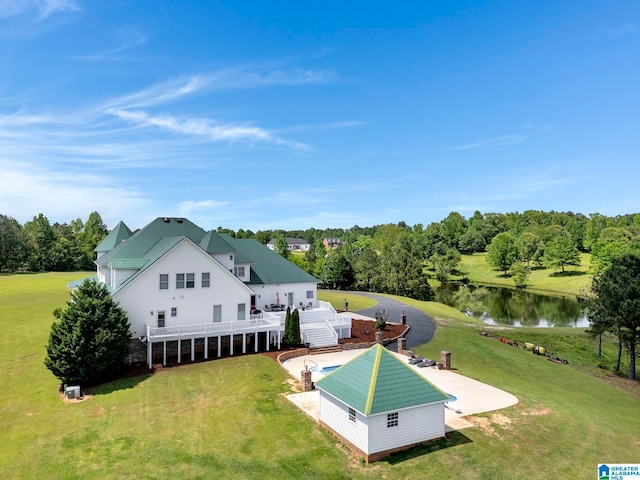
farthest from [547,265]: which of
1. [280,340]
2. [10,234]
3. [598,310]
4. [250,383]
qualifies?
[10,234]

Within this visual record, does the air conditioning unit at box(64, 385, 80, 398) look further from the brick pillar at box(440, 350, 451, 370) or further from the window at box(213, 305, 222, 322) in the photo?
the brick pillar at box(440, 350, 451, 370)

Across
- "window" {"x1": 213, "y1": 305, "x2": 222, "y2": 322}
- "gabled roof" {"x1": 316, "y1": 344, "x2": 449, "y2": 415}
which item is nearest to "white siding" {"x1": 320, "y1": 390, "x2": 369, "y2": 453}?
"gabled roof" {"x1": 316, "y1": 344, "x2": 449, "y2": 415}

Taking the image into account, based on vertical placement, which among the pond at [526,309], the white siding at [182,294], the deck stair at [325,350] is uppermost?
the white siding at [182,294]

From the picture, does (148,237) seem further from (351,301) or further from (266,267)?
(351,301)

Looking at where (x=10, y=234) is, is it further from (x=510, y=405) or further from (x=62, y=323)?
(x=510, y=405)

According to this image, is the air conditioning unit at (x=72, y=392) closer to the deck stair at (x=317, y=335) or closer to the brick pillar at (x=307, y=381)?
the brick pillar at (x=307, y=381)

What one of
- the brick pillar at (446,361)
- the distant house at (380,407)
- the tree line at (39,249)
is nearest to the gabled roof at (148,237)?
the distant house at (380,407)
